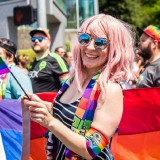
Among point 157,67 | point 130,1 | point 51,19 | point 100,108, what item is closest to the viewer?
point 100,108

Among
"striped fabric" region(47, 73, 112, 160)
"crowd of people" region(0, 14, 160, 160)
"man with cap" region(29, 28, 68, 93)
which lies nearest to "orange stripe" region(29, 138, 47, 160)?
"crowd of people" region(0, 14, 160, 160)

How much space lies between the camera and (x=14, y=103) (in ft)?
14.1

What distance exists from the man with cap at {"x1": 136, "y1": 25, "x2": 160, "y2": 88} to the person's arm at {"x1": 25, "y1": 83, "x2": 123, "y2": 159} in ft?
7.81

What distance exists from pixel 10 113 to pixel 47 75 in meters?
1.85

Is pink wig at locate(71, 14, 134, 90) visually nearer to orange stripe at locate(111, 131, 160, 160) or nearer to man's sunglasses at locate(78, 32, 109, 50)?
man's sunglasses at locate(78, 32, 109, 50)

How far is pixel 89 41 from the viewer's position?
100 inches

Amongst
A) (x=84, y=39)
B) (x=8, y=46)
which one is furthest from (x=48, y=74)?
(x=84, y=39)

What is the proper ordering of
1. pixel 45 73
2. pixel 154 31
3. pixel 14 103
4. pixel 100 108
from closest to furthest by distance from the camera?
pixel 100 108, pixel 14 103, pixel 154 31, pixel 45 73

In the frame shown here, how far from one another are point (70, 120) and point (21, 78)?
76.8 inches

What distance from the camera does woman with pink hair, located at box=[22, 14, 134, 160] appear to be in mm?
2332

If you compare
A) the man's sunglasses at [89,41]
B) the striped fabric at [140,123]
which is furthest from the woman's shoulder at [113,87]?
the striped fabric at [140,123]

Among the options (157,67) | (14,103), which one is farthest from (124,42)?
(157,67)

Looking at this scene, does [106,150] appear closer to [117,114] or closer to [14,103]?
[117,114]

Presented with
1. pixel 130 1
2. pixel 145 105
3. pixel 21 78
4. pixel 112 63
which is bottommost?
pixel 130 1
